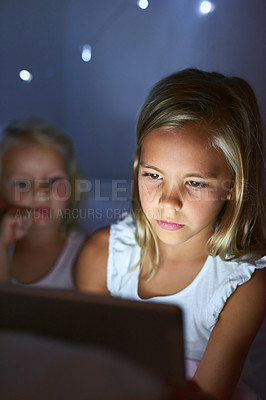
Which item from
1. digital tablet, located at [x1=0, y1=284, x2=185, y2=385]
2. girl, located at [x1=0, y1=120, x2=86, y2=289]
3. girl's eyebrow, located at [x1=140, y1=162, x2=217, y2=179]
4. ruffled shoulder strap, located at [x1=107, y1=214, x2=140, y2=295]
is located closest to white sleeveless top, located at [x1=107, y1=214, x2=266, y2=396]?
ruffled shoulder strap, located at [x1=107, y1=214, x2=140, y2=295]

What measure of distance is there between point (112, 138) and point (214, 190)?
0.32 m

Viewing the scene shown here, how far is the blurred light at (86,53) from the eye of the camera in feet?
3.29

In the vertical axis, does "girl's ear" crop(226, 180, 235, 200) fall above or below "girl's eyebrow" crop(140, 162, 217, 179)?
below

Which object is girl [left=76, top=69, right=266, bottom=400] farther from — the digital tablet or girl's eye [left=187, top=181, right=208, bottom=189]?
the digital tablet

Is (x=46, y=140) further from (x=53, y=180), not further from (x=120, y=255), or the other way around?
(x=120, y=255)

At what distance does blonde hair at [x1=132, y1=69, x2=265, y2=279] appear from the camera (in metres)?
0.83

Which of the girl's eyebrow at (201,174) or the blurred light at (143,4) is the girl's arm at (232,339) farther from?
the blurred light at (143,4)

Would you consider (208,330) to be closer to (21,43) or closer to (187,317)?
(187,317)

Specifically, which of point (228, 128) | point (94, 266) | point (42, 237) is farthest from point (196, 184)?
point (42, 237)

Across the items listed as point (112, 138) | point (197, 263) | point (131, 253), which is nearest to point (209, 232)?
point (197, 263)

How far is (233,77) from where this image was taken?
910 millimetres

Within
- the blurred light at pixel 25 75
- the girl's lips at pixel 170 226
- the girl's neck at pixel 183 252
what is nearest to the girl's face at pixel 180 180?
the girl's lips at pixel 170 226

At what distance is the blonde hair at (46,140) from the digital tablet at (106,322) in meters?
0.51

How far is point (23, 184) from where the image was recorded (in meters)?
1.03
